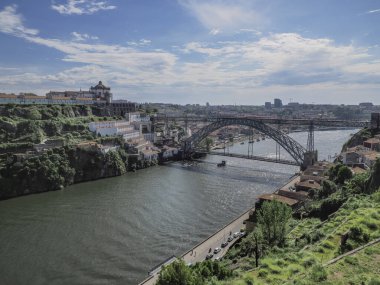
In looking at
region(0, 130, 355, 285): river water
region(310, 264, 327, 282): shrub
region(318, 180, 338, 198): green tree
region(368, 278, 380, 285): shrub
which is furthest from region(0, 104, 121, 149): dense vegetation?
region(368, 278, 380, 285): shrub

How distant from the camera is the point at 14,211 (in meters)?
23.8

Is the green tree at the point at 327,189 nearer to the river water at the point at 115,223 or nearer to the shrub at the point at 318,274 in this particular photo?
the river water at the point at 115,223

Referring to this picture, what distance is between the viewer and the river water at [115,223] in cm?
1562

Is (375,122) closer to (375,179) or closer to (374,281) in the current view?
(375,179)

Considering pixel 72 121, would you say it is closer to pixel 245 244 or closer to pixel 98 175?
pixel 98 175

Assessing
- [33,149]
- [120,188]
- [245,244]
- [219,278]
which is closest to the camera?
[219,278]

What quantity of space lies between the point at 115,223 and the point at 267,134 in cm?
2346

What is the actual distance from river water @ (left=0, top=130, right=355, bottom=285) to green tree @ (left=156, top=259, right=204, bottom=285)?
5.35 metres

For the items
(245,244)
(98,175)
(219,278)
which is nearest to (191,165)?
(98,175)

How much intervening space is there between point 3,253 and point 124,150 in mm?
23722

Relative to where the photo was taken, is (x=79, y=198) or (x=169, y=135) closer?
(x=79, y=198)

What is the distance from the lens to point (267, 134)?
39281 mm

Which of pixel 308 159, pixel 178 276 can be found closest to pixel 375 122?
pixel 308 159

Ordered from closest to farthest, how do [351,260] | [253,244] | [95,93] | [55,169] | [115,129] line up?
1. [351,260]
2. [253,244]
3. [55,169]
4. [115,129]
5. [95,93]
